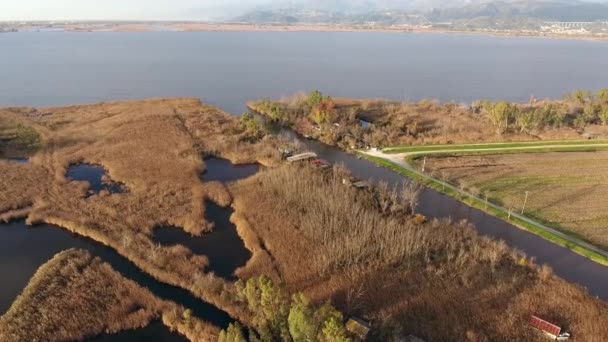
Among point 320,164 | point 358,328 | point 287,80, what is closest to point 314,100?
point 320,164

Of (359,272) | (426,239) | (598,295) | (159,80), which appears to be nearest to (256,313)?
(359,272)

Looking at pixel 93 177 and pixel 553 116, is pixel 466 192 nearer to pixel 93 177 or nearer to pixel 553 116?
pixel 553 116

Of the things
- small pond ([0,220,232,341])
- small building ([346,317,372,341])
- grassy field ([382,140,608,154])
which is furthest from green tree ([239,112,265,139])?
small building ([346,317,372,341])

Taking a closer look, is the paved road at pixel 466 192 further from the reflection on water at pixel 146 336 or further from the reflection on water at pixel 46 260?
the reflection on water at pixel 146 336

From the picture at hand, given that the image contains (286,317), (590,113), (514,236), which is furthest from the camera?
(590,113)

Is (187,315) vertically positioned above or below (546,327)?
below

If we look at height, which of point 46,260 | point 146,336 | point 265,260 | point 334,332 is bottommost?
point 146,336
